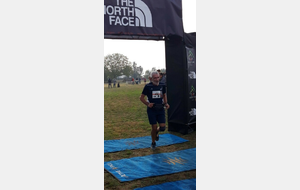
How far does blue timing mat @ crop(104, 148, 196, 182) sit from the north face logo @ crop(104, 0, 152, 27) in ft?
11.6

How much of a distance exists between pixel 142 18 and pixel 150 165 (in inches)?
157

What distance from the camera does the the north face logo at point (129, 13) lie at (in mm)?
6652

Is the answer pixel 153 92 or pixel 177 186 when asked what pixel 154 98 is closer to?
pixel 153 92

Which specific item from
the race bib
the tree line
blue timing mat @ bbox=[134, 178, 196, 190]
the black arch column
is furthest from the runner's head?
the tree line

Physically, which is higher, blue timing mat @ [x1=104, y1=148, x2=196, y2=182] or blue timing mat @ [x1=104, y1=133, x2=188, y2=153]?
blue timing mat @ [x1=104, y1=133, x2=188, y2=153]

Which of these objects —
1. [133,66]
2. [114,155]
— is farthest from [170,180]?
[133,66]

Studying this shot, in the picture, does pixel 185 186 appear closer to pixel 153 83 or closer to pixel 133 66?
pixel 153 83

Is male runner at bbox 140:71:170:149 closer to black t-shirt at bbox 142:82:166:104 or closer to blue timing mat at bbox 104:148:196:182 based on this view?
black t-shirt at bbox 142:82:166:104

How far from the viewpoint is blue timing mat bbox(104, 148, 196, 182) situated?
16.5 feet

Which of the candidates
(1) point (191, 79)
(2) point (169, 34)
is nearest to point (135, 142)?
(1) point (191, 79)

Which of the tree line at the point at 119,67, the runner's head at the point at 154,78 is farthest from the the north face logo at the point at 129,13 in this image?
the tree line at the point at 119,67

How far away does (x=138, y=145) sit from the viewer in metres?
7.10

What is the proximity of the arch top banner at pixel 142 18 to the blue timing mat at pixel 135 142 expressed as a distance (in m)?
2.98

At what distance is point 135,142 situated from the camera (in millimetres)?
7414
